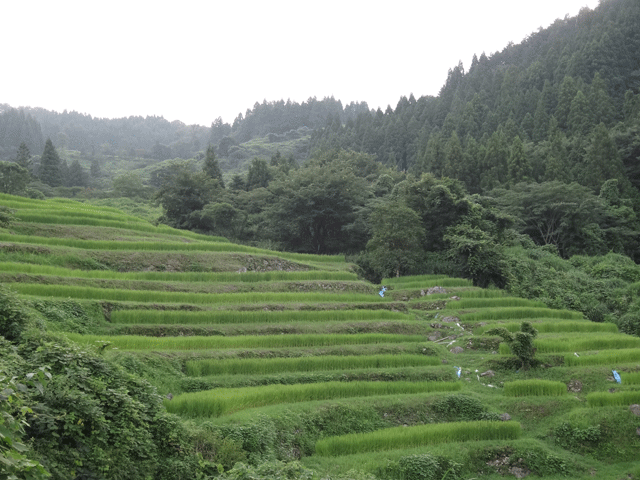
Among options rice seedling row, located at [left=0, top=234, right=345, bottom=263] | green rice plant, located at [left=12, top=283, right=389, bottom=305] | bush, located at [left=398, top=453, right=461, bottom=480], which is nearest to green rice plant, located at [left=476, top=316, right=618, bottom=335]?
green rice plant, located at [left=12, top=283, right=389, bottom=305]

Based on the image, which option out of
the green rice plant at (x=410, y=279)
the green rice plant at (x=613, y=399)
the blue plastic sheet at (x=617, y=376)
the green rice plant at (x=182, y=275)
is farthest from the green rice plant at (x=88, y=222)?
the blue plastic sheet at (x=617, y=376)

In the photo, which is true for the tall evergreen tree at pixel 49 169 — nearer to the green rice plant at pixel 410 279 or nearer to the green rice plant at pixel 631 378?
the green rice plant at pixel 410 279

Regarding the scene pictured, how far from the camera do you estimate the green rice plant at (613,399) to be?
10.8 m

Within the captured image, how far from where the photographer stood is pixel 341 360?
1266 cm

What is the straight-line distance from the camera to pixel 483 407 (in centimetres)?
1101

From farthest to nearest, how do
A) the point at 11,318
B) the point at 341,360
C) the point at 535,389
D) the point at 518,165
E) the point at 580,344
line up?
1. the point at 518,165
2. the point at 580,344
3. the point at 341,360
4. the point at 535,389
5. the point at 11,318

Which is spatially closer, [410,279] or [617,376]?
[617,376]

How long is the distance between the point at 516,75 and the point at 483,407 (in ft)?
210

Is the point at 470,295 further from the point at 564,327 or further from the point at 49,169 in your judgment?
the point at 49,169

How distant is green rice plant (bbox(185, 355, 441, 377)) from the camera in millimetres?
11023

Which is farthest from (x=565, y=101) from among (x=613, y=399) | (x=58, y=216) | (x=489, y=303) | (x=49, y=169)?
(x=49, y=169)

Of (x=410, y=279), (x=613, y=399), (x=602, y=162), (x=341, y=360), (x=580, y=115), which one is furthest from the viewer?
(x=580, y=115)

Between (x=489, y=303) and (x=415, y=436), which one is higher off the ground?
(x=489, y=303)

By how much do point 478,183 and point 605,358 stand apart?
105ft
